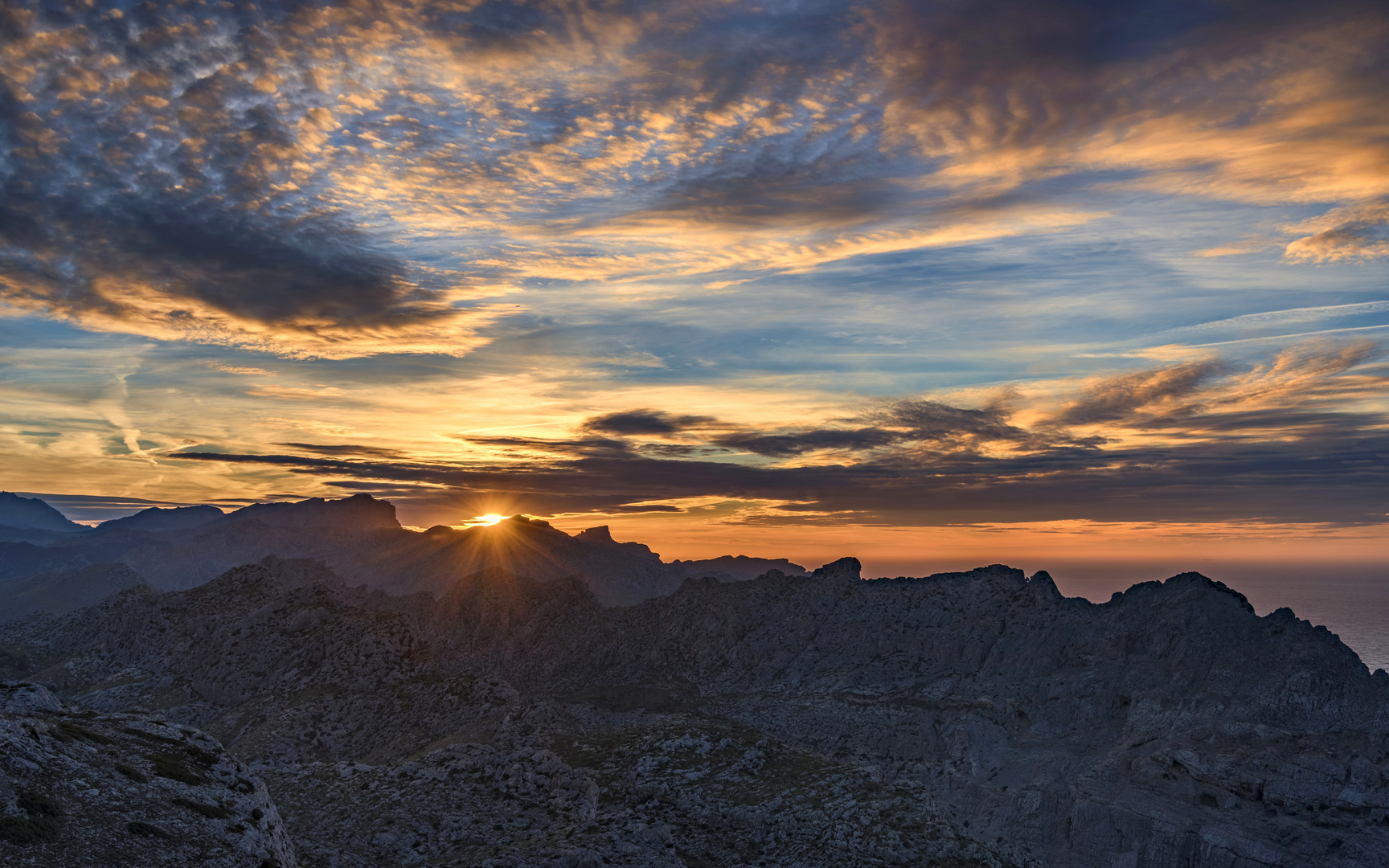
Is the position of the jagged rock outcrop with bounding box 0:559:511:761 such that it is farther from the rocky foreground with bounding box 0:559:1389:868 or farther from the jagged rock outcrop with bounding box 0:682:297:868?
the jagged rock outcrop with bounding box 0:682:297:868

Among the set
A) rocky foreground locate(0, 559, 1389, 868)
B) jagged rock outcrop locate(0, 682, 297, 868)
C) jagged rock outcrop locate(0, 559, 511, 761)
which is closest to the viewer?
jagged rock outcrop locate(0, 682, 297, 868)

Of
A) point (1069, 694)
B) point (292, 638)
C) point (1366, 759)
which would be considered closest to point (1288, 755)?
point (1366, 759)

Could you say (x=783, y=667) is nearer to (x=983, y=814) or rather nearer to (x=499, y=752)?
(x=983, y=814)

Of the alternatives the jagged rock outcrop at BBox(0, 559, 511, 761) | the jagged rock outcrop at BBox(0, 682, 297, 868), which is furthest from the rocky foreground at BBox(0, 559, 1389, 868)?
the jagged rock outcrop at BBox(0, 559, 511, 761)

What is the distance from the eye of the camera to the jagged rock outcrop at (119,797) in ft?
118

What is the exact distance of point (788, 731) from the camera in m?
142

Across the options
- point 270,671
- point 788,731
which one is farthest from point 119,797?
point 788,731

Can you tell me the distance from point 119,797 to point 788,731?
117 meters

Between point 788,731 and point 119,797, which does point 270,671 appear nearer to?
point 788,731

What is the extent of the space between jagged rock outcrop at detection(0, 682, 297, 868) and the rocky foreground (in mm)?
311

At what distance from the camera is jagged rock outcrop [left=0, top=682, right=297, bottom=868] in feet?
118

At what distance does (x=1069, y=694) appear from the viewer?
136875 mm

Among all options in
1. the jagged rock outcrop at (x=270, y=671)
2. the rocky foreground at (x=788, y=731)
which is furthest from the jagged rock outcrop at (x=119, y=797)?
the jagged rock outcrop at (x=270, y=671)

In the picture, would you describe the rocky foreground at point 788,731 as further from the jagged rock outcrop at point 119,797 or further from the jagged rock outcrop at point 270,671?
the jagged rock outcrop at point 270,671
